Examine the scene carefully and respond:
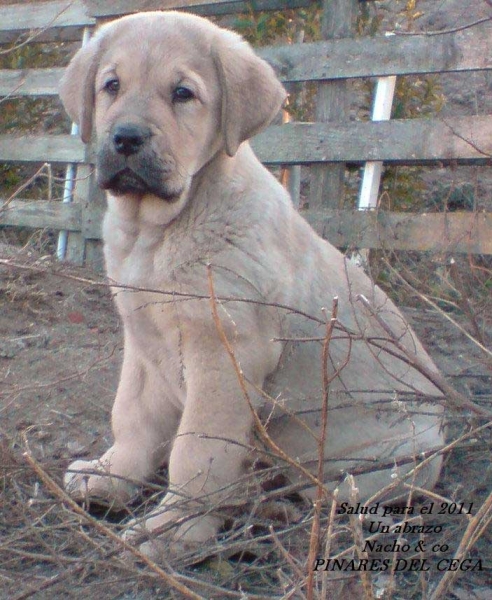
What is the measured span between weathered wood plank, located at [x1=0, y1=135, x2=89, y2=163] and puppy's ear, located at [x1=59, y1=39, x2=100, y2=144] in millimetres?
3850

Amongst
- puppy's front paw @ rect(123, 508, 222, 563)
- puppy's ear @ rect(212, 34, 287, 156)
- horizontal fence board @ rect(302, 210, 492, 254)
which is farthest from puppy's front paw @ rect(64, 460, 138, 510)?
horizontal fence board @ rect(302, 210, 492, 254)

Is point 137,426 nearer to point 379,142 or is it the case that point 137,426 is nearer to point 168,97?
point 168,97

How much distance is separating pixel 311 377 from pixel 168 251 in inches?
28.8

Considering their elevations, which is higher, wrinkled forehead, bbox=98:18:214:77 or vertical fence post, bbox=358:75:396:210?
wrinkled forehead, bbox=98:18:214:77

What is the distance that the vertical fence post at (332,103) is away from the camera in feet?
19.2

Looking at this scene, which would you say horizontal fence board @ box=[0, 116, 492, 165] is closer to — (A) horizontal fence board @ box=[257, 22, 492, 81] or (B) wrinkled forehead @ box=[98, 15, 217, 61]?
(A) horizontal fence board @ box=[257, 22, 492, 81]

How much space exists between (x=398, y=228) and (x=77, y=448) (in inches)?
110

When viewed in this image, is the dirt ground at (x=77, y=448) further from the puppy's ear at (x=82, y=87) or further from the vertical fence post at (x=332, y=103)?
the vertical fence post at (x=332, y=103)

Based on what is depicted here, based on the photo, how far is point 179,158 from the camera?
2.98m

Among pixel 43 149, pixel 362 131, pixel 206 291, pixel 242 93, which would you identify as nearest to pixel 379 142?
pixel 362 131

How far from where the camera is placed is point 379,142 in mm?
5672

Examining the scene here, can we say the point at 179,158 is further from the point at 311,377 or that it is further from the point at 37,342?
the point at 37,342

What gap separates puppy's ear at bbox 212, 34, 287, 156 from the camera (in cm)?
312

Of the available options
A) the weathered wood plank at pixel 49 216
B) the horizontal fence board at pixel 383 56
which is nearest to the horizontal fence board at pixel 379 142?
the horizontal fence board at pixel 383 56
